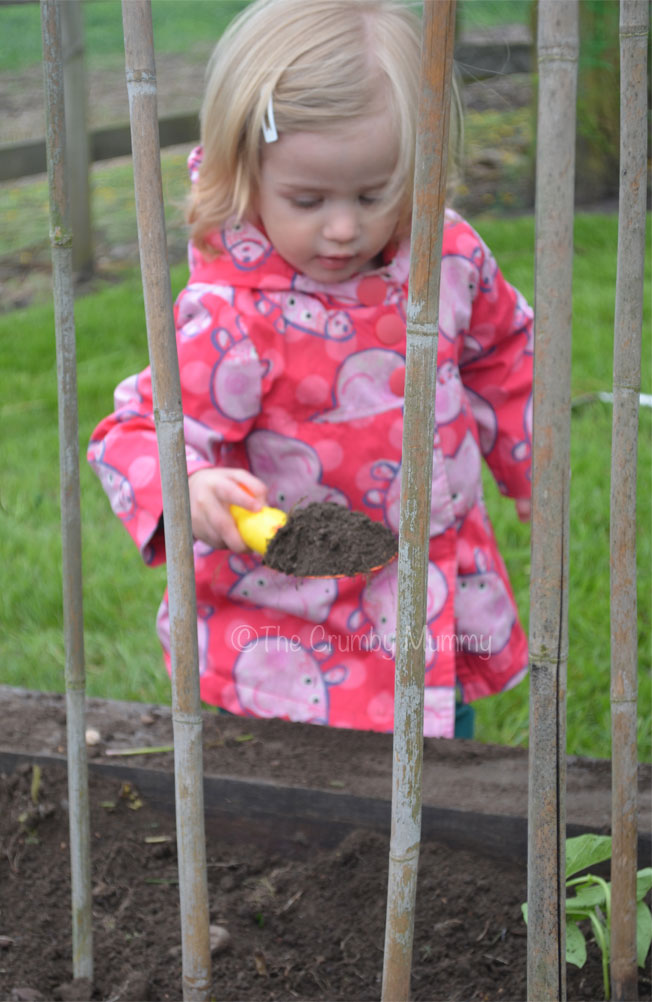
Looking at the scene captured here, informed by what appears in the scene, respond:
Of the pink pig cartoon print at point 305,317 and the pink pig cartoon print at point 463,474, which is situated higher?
the pink pig cartoon print at point 305,317

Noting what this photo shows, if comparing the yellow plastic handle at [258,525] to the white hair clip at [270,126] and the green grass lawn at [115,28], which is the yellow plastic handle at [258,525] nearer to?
the white hair clip at [270,126]

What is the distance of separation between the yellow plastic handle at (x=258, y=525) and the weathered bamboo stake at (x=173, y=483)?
36cm

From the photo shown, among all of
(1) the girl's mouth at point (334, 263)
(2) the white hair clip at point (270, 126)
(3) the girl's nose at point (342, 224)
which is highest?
(2) the white hair clip at point (270, 126)

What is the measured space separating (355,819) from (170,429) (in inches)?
29.3

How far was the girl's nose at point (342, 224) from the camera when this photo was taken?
145cm

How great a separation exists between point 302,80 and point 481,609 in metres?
0.81

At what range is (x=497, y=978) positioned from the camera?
127cm

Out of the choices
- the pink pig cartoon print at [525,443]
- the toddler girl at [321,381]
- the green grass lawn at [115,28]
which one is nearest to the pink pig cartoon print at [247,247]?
the toddler girl at [321,381]

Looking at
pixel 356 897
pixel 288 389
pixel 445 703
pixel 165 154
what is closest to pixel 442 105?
pixel 288 389

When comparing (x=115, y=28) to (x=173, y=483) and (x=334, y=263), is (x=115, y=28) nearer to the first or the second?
(x=334, y=263)

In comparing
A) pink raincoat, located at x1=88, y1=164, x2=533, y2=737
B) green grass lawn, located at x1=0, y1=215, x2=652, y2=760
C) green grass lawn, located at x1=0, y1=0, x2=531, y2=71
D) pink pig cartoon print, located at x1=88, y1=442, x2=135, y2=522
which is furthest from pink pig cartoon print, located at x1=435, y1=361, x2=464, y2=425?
green grass lawn, located at x1=0, y1=0, x2=531, y2=71

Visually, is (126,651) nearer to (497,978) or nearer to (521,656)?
(521,656)

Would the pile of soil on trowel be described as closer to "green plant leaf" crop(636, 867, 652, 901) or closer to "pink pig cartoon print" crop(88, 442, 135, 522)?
"pink pig cartoon print" crop(88, 442, 135, 522)

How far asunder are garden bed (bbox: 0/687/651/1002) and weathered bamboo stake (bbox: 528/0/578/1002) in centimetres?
Result: 37
